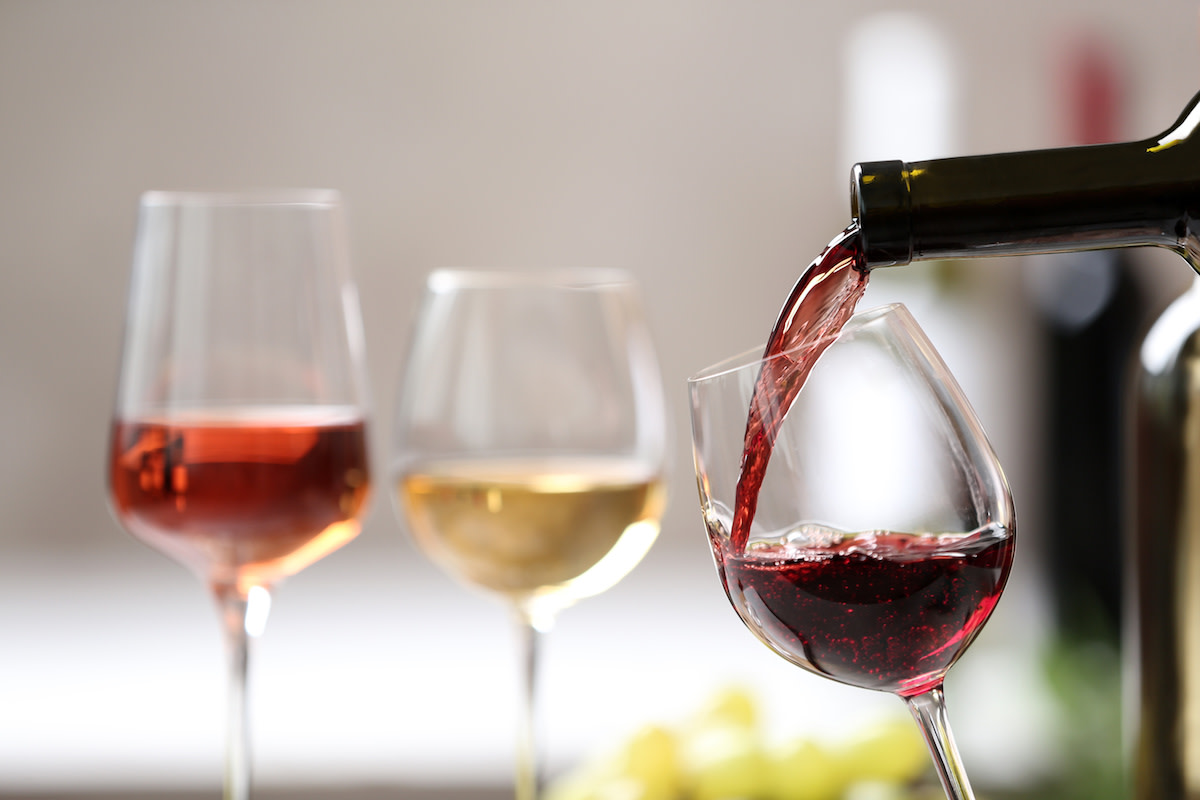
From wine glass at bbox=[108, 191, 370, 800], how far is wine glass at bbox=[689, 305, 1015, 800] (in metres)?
0.30

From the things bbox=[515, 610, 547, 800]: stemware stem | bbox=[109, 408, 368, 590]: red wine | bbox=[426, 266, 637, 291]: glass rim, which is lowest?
bbox=[515, 610, 547, 800]: stemware stem

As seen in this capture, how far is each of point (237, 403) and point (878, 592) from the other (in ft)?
1.25

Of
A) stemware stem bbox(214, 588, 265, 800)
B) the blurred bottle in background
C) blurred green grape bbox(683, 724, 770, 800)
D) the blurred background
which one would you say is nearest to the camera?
stemware stem bbox(214, 588, 265, 800)

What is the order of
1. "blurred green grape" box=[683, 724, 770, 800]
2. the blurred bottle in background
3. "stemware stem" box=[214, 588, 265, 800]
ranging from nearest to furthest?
"stemware stem" box=[214, 588, 265, 800] → "blurred green grape" box=[683, 724, 770, 800] → the blurred bottle in background

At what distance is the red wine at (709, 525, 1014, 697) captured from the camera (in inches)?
18.4

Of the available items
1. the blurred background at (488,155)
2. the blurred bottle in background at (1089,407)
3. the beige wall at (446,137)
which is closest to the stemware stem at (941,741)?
the blurred bottle in background at (1089,407)

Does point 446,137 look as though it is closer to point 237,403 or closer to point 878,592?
point 237,403

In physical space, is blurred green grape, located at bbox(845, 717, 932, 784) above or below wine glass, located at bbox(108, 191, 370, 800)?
below

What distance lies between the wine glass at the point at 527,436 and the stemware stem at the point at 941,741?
30 centimetres

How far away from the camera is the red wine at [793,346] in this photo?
0.44m

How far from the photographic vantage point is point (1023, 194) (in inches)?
16.0

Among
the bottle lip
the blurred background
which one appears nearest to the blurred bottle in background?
the blurred background

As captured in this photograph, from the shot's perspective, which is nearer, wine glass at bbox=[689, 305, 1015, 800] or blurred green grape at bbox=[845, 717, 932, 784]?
wine glass at bbox=[689, 305, 1015, 800]

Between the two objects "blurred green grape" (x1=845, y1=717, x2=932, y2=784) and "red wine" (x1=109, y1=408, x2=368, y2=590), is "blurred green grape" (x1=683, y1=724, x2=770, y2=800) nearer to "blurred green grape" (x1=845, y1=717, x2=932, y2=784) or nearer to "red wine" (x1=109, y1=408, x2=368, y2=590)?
"blurred green grape" (x1=845, y1=717, x2=932, y2=784)
